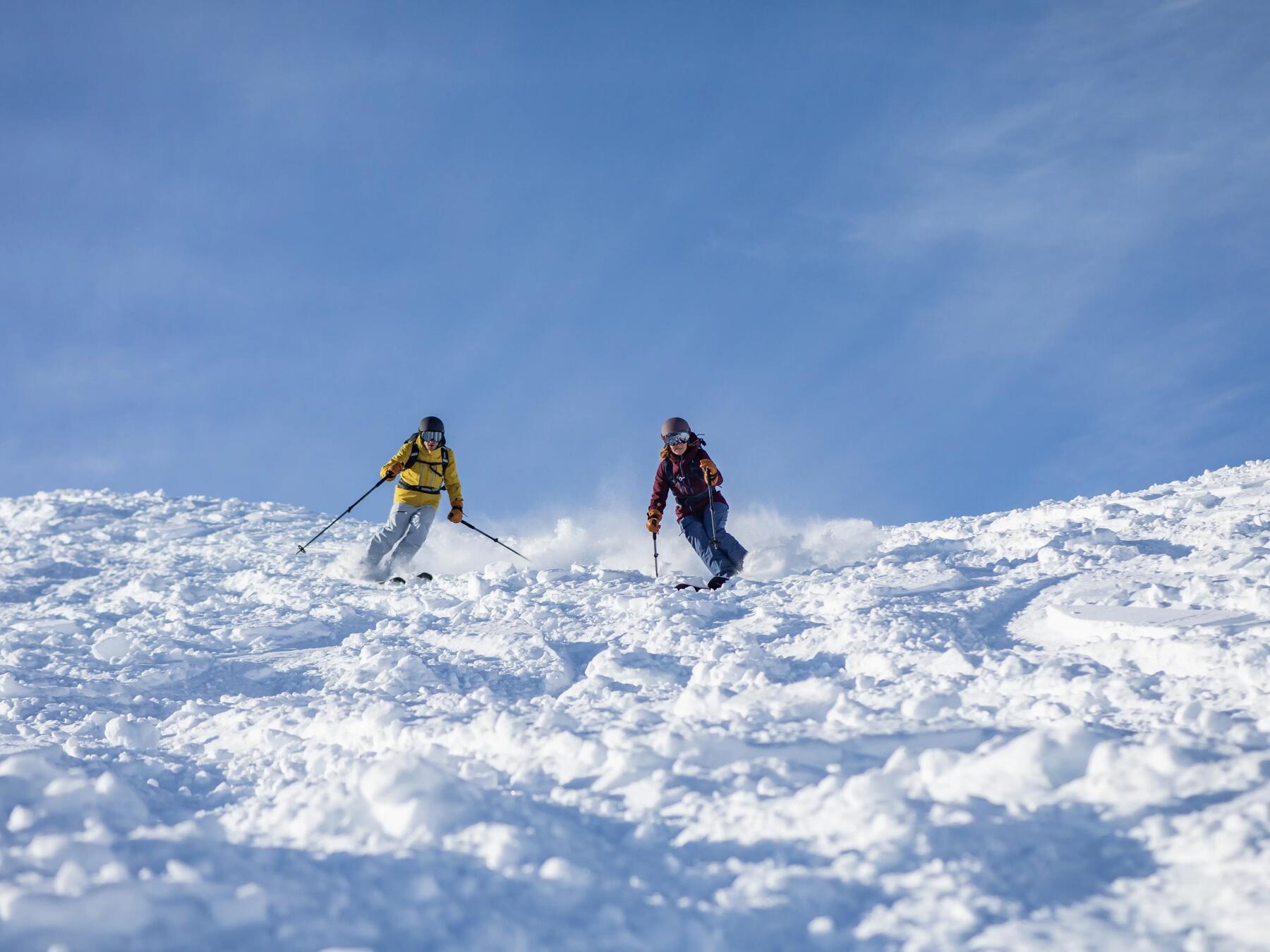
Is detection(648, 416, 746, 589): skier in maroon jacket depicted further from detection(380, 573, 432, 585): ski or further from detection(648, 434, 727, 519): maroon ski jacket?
detection(380, 573, 432, 585): ski

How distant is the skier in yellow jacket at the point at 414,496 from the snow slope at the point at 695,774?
3.05m

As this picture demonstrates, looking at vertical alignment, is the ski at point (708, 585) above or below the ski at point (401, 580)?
below

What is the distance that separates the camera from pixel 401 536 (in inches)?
475

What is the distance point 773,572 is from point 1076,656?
220 inches

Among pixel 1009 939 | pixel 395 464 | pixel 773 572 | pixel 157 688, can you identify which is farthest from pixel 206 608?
pixel 1009 939

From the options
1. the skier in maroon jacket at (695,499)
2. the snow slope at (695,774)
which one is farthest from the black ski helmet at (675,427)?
the snow slope at (695,774)

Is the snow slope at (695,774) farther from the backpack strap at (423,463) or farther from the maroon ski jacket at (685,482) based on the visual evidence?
the backpack strap at (423,463)

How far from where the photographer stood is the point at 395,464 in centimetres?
1177

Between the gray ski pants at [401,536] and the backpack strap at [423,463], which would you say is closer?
the backpack strap at [423,463]

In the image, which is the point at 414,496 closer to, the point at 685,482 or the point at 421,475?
the point at 421,475

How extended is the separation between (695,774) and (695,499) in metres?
6.68

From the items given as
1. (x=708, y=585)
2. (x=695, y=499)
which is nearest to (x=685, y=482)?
(x=695, y=499)

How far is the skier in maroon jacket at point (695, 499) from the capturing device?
10758mm

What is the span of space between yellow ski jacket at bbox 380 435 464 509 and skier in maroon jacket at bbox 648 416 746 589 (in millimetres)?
3151
